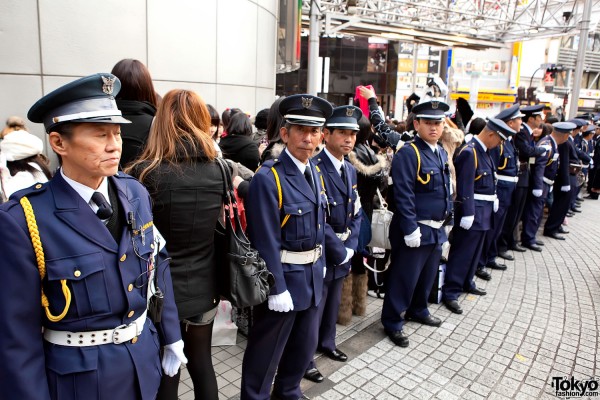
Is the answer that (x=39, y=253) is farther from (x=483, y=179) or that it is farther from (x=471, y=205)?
(x=483, y=179)

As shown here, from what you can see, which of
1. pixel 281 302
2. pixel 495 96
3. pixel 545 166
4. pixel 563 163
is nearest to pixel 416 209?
pixel 281 302

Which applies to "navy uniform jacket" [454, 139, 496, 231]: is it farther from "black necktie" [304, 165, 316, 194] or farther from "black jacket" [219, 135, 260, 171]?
"black necktie" [304, 165, 316, 194]

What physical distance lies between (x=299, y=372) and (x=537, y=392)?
2.02 metres

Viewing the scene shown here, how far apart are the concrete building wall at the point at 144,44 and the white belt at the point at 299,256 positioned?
3074 mm

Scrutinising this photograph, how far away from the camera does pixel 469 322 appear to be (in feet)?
15.6

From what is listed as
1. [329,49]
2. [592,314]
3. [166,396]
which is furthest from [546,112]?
[329,49]

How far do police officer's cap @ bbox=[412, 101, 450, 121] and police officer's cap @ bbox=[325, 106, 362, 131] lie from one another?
0.86m

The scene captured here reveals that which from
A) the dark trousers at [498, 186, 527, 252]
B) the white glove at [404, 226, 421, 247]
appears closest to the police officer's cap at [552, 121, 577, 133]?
the dark trousers at [498, 186, 527, 252]

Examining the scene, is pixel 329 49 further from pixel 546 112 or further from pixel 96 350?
pixel 96 350

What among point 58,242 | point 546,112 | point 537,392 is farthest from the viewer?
point 546,112

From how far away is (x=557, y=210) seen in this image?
8.62 m

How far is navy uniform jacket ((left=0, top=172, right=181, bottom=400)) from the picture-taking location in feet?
4.85

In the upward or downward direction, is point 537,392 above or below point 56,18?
below

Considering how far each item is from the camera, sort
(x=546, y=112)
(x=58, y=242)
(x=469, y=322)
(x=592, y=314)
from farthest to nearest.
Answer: (x=546, y=112) → (x=592, y=314) → (x=469, y=322) → (x=58, y=242)
